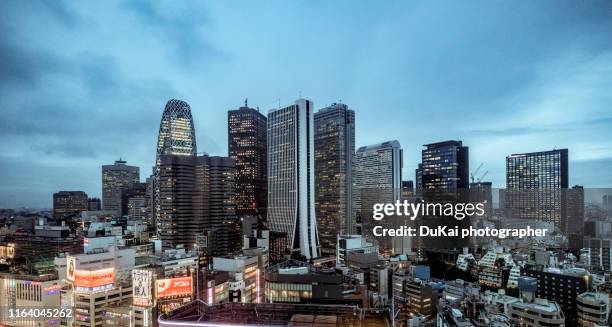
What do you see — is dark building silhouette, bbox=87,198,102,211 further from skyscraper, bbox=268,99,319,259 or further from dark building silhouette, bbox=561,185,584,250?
dark building silhouette, bbox=561,185,584,250

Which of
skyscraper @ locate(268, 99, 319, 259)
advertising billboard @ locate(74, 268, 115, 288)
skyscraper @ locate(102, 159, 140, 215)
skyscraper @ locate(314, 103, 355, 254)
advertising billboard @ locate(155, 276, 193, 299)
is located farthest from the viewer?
skyscraper @ locate(102, 159, 140, 215)

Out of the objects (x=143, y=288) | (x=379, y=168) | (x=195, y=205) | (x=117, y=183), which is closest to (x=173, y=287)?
(x=143, y=288)

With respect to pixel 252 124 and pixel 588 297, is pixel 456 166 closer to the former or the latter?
pixel 252 124

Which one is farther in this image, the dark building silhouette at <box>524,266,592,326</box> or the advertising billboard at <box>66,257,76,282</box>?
the dark building silhouette at <box>524,266,592,326</box>

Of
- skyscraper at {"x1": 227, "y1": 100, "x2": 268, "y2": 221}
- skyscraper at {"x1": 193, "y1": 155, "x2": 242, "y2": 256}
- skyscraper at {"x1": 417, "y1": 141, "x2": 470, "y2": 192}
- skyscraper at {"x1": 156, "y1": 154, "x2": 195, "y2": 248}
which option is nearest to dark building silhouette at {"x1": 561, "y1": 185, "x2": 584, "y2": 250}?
skyscraper at {"x1": 417, "y1": 141, "x2": 470, "y2": 192}

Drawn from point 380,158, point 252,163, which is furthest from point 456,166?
point 252,163

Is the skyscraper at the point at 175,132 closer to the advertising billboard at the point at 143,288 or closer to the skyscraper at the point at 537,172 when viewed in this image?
the advertising billboard at the point at 143,288
